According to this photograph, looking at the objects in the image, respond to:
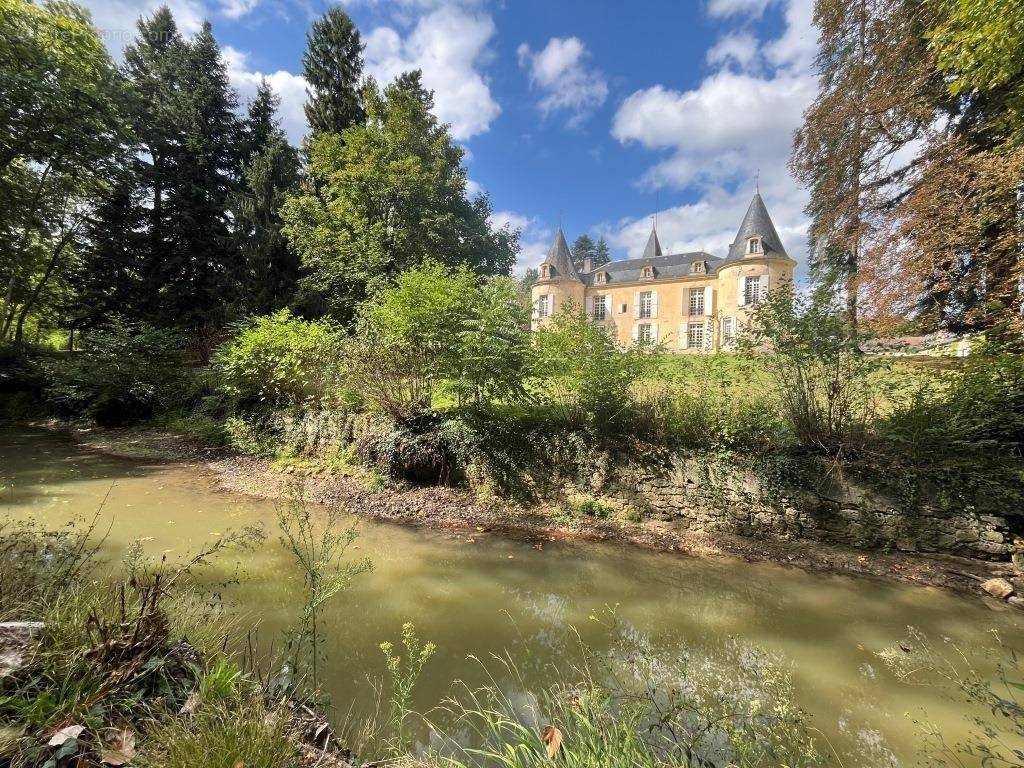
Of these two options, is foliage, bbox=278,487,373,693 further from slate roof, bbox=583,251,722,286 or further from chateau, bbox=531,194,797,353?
slate roof, bbox=583,251,722,286

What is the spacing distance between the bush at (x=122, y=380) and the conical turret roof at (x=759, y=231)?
111 feet

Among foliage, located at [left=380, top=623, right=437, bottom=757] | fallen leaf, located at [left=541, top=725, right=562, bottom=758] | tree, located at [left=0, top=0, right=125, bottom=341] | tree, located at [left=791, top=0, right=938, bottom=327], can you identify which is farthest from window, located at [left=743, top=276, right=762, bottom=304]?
tree, located at [left=0, top=0, right=125, bottom=341]

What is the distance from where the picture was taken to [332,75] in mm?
18938

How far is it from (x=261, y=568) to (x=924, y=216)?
34.5ft

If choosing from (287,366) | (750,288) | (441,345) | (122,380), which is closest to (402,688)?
(441,345)

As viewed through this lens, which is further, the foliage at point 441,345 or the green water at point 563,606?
the foliage at point 441,345

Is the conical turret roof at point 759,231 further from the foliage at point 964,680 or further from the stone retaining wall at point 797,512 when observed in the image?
the foliage at point 964,680

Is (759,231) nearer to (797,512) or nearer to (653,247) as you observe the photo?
(653,247)

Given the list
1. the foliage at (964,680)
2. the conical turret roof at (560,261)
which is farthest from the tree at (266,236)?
the conical turret roof at (560,261)

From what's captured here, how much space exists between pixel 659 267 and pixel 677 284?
3.17 meters

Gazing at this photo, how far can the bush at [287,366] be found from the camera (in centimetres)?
912

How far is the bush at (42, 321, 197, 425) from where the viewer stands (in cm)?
1239

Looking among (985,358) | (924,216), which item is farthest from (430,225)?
(985,358)

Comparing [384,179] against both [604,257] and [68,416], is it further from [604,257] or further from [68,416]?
[604,257]
